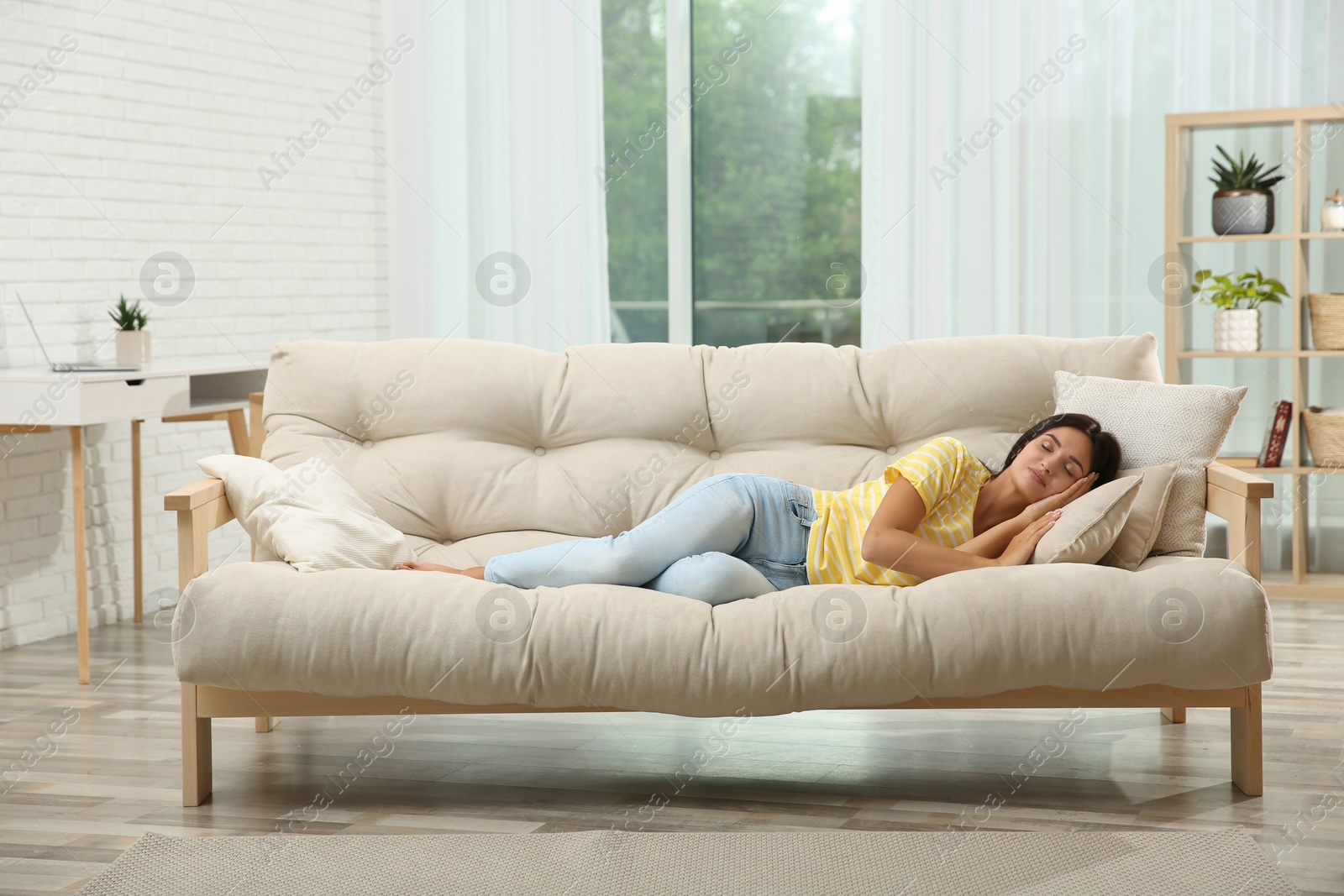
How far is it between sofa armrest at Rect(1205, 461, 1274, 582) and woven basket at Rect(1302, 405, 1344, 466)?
1.69 m

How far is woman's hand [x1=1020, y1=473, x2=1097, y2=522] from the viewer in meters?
2.44

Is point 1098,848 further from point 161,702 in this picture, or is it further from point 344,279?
point 344,279

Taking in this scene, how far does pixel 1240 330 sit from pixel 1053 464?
6.51 ft

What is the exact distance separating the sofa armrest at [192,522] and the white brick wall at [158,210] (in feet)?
4.75

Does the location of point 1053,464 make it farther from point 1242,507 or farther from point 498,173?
point 498,173

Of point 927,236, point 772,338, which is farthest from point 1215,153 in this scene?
point 772,338

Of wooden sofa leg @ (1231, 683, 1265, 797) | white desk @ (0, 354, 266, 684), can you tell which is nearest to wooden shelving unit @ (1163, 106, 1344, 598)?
wooden sofa leg @ (1231, 683, 1265, 797)

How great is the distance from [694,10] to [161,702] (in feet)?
10.7

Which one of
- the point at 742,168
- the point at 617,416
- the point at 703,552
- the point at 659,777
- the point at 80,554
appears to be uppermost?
the point at 742,168

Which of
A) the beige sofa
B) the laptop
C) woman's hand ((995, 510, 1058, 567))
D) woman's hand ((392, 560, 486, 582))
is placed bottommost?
the beige sofa

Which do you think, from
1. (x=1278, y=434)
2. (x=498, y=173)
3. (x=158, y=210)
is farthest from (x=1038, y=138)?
(x=158, y=210)

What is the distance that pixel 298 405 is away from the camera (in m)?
2.85

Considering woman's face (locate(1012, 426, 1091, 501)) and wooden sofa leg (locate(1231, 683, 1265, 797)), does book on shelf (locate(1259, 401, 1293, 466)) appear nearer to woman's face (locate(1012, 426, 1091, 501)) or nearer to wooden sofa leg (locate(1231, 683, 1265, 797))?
woman's face (locate(1012, 426, 1091, 501))

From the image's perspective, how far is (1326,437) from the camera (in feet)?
13.0
